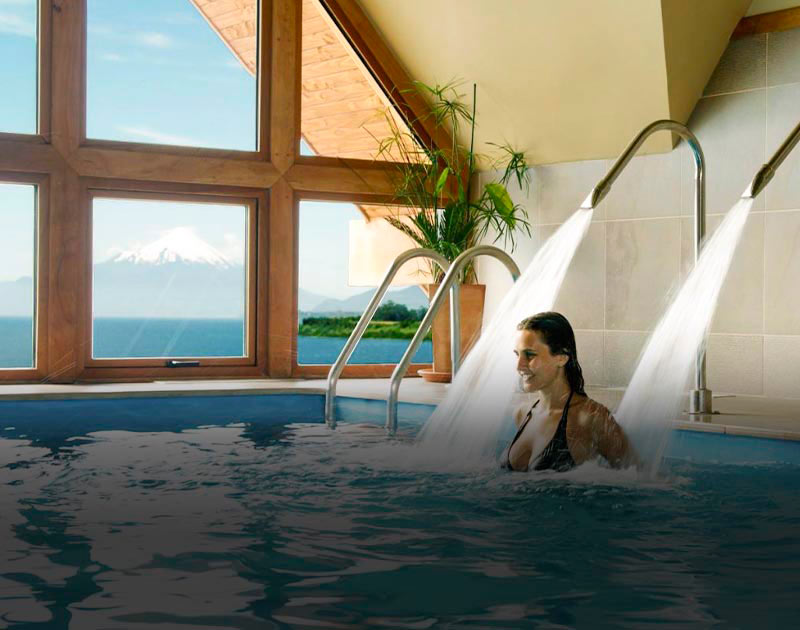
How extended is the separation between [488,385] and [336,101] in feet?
7.86

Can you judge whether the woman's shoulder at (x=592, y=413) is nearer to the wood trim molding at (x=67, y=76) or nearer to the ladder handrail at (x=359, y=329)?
the ladder handrail at (x=359, y=329)

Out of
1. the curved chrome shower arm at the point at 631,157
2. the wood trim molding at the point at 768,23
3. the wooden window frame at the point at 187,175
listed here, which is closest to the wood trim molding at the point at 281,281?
the wooden window frame at the point at 187,175

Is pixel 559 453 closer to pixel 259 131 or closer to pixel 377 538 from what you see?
pixel 377 538

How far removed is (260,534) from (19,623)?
2.51 ft

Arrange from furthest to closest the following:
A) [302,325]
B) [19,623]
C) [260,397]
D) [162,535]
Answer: [302,325], [260,397], [162,535], [19,623]

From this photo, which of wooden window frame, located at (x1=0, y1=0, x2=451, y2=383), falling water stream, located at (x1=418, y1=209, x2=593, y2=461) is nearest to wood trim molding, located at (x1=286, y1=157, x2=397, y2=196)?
wooden window frame, located at (x1=0, y1=0, x2=451, y2=383)

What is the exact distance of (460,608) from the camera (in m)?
1.67

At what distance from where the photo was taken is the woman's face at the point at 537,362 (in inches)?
107

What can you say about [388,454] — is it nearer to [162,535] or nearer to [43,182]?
[162,535]

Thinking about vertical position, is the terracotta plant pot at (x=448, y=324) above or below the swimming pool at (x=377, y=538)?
above

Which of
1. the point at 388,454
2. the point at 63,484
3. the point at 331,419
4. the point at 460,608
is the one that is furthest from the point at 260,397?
the point at 460,608

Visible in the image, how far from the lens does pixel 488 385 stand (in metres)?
3.93

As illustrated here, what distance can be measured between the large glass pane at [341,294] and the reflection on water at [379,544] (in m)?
2.21

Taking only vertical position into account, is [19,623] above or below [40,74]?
below
